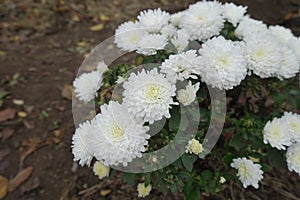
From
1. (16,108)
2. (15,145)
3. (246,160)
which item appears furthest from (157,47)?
(16,108)

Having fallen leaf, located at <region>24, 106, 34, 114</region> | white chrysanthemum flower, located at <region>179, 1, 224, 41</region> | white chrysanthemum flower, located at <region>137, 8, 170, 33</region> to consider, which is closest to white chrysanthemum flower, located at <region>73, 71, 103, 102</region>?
white chrysanthemum flower, located at <region>137, 8, 170, 33</region>

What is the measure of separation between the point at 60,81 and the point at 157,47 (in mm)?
1307

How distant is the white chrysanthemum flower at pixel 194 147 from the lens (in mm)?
1039

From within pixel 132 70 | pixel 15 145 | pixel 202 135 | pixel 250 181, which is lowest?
pixel 15 145

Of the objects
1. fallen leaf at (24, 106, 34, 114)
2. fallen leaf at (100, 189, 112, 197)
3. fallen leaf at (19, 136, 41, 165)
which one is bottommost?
fallen leaf at (19, 136, 41, 165)

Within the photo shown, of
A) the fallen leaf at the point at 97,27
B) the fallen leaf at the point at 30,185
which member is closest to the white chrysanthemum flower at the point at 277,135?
the fallen leaf at the point at 30,185

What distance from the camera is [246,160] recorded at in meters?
1.19

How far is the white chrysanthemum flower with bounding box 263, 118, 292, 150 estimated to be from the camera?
112 centimetres

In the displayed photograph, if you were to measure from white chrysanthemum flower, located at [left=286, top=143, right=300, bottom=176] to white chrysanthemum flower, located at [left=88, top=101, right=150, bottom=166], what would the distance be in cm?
51

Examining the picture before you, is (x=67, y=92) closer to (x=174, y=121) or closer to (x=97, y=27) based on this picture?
(x=97, y=27)

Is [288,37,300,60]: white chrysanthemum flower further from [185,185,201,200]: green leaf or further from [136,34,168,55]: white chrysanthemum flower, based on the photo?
[185,185,201,200]: green leaf

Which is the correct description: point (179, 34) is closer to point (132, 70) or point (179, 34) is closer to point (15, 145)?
point (132, 70)

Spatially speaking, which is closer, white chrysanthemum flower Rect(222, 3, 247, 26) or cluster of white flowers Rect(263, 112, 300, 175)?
cluster of white flowers Rect(263, 112, 300, 175)

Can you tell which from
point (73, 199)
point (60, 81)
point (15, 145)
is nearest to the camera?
point (73, 199)
